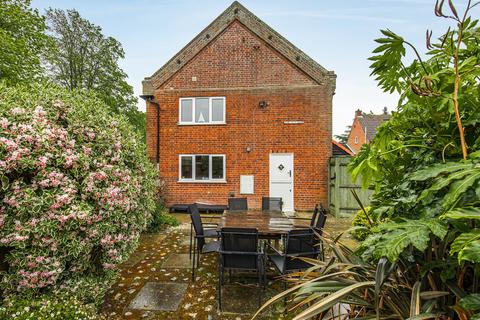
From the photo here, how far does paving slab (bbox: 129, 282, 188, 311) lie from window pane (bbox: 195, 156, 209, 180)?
262 inches

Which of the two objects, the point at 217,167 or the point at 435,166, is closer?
the point at 435,166

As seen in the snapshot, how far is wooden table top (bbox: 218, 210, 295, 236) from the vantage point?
409 cm

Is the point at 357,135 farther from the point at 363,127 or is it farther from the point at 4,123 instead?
the point at 4,123

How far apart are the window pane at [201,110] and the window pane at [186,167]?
164 centimetres

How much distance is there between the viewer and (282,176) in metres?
10.5

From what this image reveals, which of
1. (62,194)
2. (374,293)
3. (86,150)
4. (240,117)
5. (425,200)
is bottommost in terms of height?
(374,293)

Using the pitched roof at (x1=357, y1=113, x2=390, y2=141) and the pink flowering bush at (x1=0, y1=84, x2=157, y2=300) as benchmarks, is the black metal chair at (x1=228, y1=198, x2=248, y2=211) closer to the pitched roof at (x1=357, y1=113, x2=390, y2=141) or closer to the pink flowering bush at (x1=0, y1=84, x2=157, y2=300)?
the pink flowering bush at (x1=0, y1=84, x2=157, y2=300)

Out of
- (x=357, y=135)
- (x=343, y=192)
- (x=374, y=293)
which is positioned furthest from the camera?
(x=357, y=135)

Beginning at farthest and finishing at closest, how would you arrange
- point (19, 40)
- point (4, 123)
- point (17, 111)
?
point (19, 40) → point (17, 111) → point (4, 123)

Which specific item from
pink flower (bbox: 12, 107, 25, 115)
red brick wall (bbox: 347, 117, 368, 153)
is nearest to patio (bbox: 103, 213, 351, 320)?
pink flower (bbox: 12, 107, 25, 115)

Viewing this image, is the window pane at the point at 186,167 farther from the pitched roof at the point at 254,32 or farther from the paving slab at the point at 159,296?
A: the paving slab at the point at 159,296

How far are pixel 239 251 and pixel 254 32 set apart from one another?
31.1 feet

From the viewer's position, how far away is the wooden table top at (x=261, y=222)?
409 centimetres

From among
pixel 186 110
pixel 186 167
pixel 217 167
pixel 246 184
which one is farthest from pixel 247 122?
pixel 186 167
